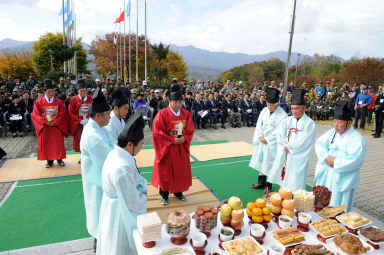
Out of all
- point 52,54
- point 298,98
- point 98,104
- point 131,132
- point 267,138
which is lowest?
point 267,138

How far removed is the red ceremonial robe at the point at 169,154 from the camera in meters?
4.48

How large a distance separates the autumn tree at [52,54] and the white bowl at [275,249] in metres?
22.1

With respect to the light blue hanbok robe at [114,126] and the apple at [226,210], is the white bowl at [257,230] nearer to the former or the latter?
the apple at [226,210]

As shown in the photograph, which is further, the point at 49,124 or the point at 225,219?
the point at 49,124

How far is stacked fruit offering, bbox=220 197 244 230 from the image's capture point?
2.30 meters

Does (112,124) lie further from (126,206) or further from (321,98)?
(321,98)

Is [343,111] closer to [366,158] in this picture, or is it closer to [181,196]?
[181,196]

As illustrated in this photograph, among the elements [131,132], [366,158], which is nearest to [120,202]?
[131,132]

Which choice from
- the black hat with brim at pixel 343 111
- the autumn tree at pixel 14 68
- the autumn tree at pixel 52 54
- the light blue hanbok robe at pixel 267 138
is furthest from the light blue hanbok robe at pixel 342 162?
the autumn tree at pixel 14 68

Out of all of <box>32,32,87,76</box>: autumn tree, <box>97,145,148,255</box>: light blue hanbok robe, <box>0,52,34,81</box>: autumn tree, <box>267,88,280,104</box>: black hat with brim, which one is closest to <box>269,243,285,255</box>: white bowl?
<box>97,145,148,255</box>: light blue hanbok robe

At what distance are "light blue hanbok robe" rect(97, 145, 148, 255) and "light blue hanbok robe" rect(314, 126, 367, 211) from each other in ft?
8.95

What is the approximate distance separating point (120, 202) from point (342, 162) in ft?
9.54

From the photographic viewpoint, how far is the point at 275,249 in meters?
2.11

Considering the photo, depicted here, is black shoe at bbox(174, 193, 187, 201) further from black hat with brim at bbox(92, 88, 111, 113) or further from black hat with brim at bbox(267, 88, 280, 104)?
black hat with brim at bbox(267, 88, 280, 104)
